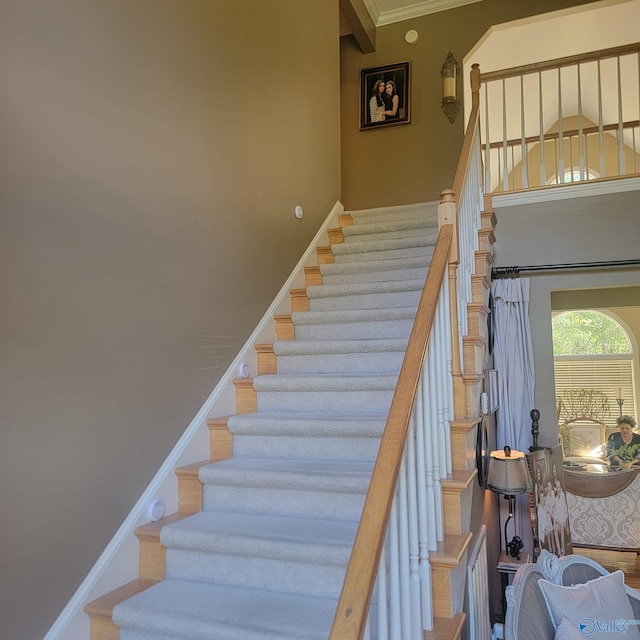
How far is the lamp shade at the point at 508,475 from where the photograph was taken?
304 cm

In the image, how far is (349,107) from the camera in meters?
5.98

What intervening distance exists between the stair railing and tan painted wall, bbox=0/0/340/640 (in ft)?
3.54

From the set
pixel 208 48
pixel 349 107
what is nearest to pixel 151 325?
pixel 208 48

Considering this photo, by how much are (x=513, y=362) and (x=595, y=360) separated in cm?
580

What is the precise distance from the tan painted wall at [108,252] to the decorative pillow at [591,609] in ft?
5.90

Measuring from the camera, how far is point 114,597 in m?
1.89

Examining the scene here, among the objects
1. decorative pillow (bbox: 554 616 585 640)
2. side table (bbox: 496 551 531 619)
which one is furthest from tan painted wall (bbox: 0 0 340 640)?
side table (bbox: 496 551 531 619)

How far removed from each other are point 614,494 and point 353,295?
2.98 meters

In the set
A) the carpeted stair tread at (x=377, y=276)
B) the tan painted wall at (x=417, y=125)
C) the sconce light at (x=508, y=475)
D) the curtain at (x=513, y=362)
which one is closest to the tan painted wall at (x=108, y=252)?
the carpeted stair tread at (x=377, y=276)

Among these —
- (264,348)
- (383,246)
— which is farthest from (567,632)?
(383,246)

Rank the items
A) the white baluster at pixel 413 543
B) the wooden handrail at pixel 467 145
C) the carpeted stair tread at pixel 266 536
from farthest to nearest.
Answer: the wooden handrail at pixel 467 145, the carpeted stair tread at pixel 266 536, the white baluster at pixel 413 543

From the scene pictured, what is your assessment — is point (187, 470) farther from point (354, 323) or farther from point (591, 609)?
point (591, 609)

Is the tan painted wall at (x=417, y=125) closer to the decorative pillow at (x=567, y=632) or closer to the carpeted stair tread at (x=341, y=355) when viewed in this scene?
the carpeted stair tread at (x=341, y=355)

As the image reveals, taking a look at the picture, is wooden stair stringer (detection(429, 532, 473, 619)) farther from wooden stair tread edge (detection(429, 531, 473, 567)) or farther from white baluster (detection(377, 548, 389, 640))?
white baluster (detection(377, 548, 389, 640))
